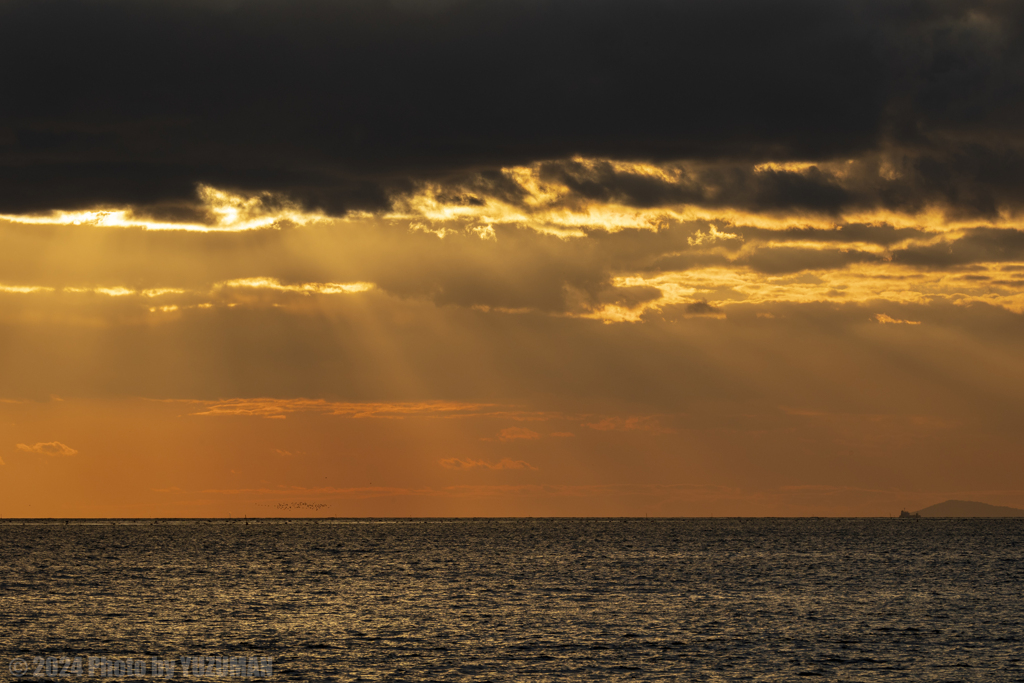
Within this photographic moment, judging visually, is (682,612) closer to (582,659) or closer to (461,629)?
(461,629)

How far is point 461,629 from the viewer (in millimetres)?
77062

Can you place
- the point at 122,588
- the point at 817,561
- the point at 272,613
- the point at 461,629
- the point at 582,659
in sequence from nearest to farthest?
the point at 582,659, the point at 461,629, the point at 272,613, the point at 122,588, the point at 817,561

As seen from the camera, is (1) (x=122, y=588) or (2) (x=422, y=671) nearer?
(2) (x=422, y=671)

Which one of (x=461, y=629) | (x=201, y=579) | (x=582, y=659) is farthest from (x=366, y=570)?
(x=582, y=659)

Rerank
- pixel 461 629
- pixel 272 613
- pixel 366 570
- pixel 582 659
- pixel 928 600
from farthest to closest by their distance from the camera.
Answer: pixel 366 570
pixel 928 600
pixel 272 613
pixel 461 629
pixel 582 659

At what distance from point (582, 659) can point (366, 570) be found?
270 feet

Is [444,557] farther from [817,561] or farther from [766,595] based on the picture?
[766,595]

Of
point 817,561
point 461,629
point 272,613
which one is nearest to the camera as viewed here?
point 461,629

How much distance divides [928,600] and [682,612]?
27.8 meters

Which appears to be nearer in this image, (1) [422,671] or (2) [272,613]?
(1) [422,671]

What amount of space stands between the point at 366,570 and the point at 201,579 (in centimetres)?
2531

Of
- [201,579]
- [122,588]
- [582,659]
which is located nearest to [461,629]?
[582,659]

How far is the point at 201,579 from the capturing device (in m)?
122

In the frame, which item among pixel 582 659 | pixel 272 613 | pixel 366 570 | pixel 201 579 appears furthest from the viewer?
pixel 366 570
